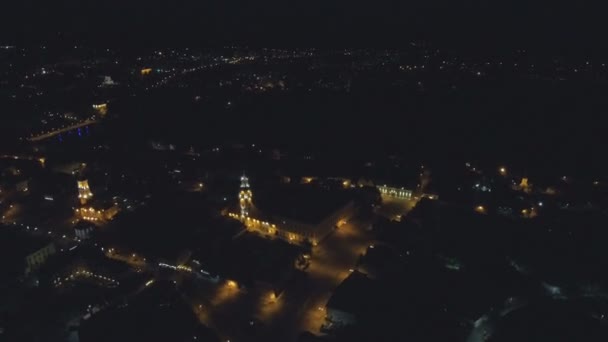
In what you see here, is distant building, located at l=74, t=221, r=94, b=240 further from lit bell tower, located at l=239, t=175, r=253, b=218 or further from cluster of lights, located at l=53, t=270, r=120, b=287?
lit bell tower, located at l=239, t=175, r=253, b=218

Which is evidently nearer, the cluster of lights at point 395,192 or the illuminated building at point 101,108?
the cluster of lights at point 395,192

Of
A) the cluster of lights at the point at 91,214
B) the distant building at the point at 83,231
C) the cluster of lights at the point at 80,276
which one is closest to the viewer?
the cluster of lights at the point at 80,276

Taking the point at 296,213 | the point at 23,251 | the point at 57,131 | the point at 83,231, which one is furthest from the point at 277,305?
the point at 57,131

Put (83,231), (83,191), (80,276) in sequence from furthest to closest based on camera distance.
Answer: (83,191) → (83,231) → (80,276)

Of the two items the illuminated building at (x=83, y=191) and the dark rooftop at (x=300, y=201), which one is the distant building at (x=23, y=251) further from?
the dark rooftop at (x=300, y=201)

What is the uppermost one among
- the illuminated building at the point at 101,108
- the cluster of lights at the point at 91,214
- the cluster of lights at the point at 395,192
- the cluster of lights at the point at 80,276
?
the cluster of lights at the point at 395,192

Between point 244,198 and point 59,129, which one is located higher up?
point 244,198

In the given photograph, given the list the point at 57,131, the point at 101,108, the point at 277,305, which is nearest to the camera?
the point at 277,305

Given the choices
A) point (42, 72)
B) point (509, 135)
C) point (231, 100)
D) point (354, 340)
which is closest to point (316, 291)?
point (354, 340)

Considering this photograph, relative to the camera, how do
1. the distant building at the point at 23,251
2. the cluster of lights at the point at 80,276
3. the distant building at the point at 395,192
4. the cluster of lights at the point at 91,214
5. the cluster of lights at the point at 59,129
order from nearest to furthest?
1. the cluster of lights at the point at 80,276
2. the distant building at the point at 23,251
3. the cluster of lights at the point at 91,214
4. the distant building at the point at 395,192
5. the cluster of lights at the point at 59,129

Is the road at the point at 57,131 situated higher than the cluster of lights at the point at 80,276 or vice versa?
the cluster of lights at the point at 80,276

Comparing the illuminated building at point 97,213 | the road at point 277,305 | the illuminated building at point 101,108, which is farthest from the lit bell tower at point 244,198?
the illuminated building at point 101,108

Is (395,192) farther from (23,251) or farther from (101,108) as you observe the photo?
(101,108)
